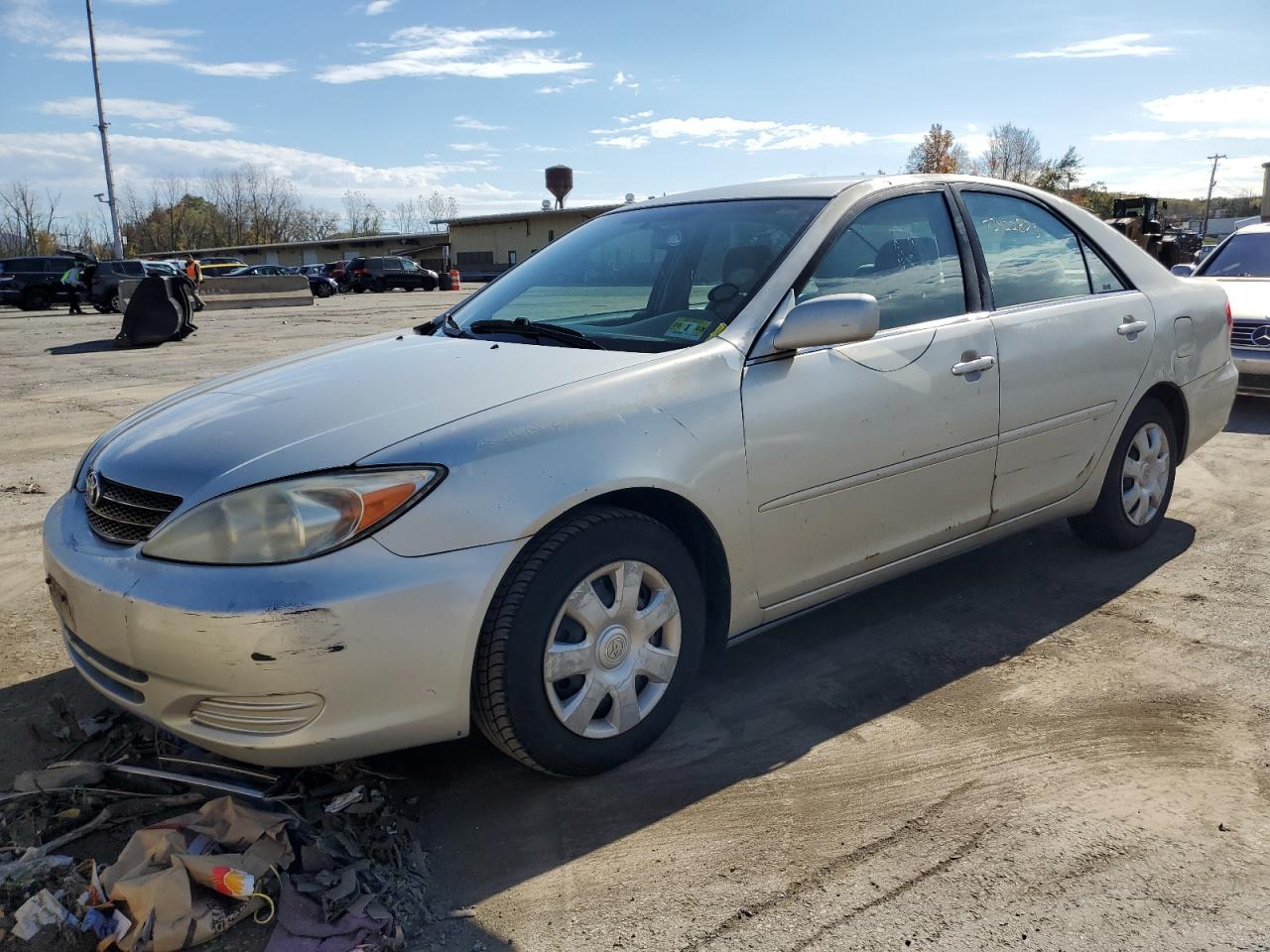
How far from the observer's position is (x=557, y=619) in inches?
104

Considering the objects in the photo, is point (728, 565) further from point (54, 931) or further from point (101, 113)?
point (101, 113)

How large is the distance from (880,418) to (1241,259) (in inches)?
332

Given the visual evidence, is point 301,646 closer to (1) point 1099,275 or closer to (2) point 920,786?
(2) point 920,786

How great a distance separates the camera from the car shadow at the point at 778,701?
2.67 metres

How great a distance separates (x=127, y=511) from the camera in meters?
2.71

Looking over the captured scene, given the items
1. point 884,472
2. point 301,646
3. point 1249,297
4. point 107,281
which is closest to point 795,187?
point 884,472

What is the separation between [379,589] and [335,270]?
52.3 metres

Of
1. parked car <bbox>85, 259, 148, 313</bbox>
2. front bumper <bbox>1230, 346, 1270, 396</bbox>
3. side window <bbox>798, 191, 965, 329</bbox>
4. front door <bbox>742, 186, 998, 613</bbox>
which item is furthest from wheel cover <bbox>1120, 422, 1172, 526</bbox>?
parked car <bbox>85, 259, 148, 313</bbox>

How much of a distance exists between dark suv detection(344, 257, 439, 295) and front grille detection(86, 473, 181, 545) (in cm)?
4594

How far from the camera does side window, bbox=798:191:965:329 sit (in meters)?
3.44

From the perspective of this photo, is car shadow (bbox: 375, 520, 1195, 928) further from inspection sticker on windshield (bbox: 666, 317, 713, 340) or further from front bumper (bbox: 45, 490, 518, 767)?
inspection sticker on windshield (bbox: 666, 317, 713, 340)

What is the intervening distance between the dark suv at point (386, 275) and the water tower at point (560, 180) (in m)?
17.7

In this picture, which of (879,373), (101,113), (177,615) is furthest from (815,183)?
(101,113)

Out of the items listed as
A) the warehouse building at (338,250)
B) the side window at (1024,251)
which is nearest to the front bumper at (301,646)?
the side window at (1024,251)
